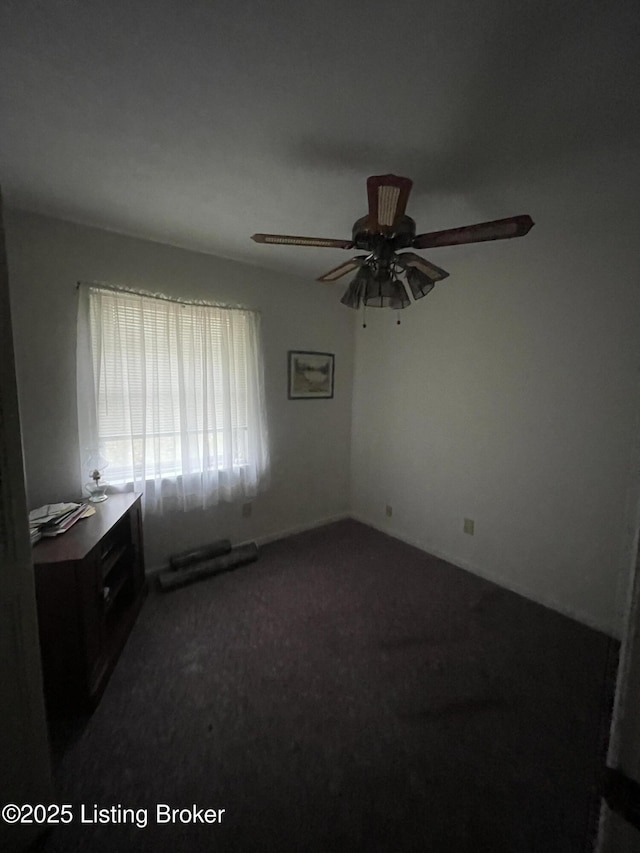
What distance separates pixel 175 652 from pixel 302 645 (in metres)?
0.69

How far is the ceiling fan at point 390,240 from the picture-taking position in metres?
1.17

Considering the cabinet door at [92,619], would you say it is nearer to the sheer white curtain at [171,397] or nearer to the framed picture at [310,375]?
the sheer white curtain at [171,397]

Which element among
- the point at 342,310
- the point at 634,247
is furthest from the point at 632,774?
the point at 342,310

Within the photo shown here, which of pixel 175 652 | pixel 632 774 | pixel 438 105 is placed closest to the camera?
pixel 632 774

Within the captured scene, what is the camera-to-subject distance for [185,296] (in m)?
2.49

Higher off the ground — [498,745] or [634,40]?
[634,40]

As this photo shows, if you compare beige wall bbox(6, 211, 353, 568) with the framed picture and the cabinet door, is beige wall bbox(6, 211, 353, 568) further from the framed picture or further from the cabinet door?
the cabinet door

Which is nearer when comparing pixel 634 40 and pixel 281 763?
pixel 634 40

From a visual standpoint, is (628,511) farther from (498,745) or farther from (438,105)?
(438,105)

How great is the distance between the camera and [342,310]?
11.1 ft

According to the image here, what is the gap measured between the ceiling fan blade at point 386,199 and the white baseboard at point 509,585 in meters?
2.47

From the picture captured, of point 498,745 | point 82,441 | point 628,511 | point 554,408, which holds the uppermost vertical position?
point 554,408

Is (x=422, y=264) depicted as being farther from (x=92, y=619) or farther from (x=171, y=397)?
(x=92, y=619)

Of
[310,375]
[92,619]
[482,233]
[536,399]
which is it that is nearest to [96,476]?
[92,619]
